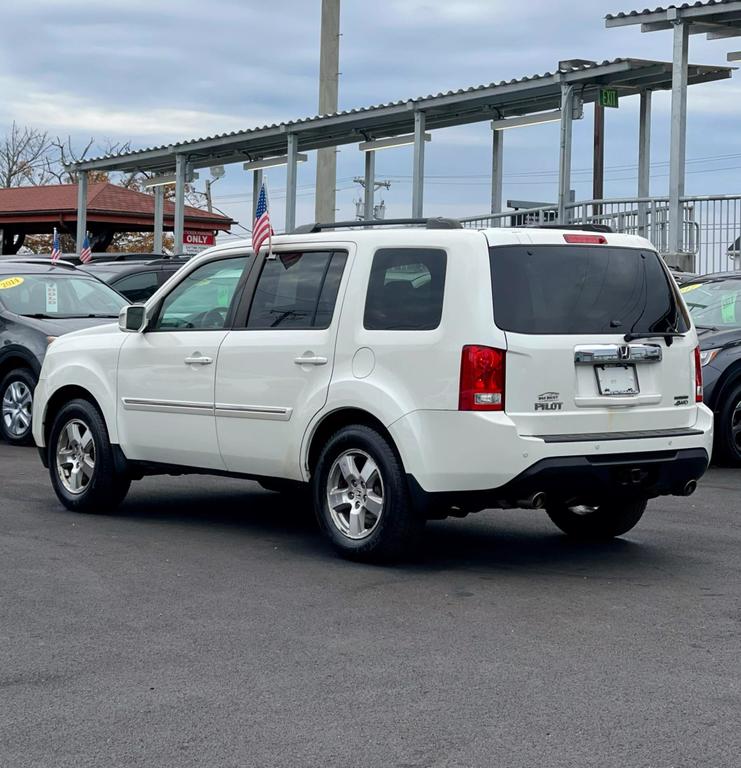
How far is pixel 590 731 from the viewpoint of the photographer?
4691mm

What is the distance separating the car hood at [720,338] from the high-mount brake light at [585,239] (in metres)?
4.96

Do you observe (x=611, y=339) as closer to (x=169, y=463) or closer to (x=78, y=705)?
(x=169, y=463)

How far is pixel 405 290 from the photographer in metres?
7.55

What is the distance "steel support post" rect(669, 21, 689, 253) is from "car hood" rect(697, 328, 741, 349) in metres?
7.41

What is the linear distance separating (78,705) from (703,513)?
5.87 m

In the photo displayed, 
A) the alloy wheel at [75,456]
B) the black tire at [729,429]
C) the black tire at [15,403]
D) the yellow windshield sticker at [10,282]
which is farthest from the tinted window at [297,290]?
the yellow windshield sticker at [10,282]

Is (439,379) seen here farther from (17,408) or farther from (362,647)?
(17,408)

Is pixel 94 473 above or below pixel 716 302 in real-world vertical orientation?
below

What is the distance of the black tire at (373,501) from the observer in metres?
7.36

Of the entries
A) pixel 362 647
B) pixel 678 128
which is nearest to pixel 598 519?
Result: pixel 362 647

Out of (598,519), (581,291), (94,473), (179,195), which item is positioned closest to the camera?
(581,291)

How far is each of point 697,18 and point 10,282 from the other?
10386mm

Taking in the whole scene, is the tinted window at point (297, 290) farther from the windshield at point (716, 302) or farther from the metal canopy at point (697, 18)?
the metal canopy at point (697, 18)

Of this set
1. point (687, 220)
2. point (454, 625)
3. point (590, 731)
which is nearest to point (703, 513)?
point (454, 625)
